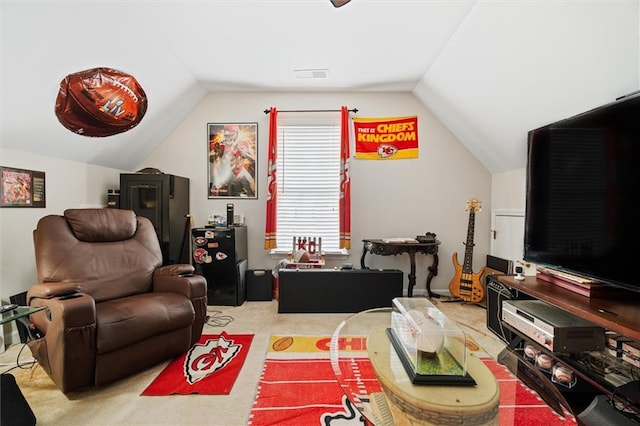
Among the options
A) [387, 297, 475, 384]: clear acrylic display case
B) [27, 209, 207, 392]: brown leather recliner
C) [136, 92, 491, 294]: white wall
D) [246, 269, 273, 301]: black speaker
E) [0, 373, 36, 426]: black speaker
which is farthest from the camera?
[136, 92, 491, 294]: white wall

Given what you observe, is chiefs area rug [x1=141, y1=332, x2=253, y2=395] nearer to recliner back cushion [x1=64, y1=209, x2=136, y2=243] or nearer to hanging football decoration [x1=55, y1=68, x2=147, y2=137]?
recliner back cushion [x1=64, y1=209, x2=136, y2=243]

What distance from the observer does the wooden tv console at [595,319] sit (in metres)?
1.28

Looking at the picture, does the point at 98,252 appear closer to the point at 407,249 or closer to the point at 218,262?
the point at 218,262

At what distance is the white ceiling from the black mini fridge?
1.42 meters

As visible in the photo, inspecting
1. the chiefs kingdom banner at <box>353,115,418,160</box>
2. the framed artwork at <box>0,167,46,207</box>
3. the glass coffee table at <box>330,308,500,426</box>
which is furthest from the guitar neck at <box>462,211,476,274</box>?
the framed artwork at <box>0,167,46,207</box>

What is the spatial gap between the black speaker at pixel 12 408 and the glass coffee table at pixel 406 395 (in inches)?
60.6

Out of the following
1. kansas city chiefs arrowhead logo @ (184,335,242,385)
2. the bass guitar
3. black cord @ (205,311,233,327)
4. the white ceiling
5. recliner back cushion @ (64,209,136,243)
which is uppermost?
the white ceiling

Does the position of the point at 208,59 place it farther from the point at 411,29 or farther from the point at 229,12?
the point at 411,29

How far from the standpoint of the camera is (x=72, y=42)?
2053mm

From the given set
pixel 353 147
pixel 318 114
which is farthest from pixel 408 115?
pixel 318 114

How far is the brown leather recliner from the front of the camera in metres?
1.68

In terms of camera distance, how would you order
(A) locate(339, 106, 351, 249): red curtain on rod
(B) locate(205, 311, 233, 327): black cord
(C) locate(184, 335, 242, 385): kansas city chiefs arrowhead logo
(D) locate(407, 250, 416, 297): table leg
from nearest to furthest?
(C) locate(184, 335, 242, 385): kansas city chiefs arrowhead logo < (B) locate(205, 311, 233, 327): black cord < (D) locate(407, 250, 416, 297): table leg < (A) locate(339, 106, 351, 249): red curtain on rod

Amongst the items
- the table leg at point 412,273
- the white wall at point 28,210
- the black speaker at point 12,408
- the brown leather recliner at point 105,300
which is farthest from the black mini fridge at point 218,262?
the table leg at point 412,273

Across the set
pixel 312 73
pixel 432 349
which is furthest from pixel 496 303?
pixel 312 73
